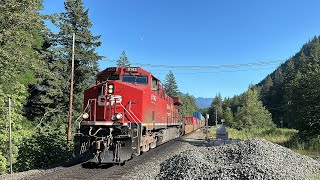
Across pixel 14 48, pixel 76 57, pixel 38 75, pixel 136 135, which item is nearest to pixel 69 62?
pixel 76 57

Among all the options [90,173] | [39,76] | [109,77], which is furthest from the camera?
[39,76]

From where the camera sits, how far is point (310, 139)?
69.1 feet

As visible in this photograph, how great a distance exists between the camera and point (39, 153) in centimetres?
1566

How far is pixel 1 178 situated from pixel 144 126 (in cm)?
562

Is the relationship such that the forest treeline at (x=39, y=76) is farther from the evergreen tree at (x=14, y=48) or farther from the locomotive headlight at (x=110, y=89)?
the locomotive headlight at (x=110, y=89)

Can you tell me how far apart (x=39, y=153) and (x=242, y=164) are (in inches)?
425

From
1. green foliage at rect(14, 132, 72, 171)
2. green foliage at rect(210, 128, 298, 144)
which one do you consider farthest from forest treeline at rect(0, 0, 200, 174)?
green foliage at rect(210, 128, 298, 144)

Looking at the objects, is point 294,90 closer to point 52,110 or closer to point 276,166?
point 276,166

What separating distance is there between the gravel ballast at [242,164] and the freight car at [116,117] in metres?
1.87

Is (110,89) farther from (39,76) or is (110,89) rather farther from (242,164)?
(39,76)

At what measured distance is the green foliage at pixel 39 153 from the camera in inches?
607

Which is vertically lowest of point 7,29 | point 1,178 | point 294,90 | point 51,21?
point 1,178

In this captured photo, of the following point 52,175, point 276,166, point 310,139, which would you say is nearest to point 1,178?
point 52,175

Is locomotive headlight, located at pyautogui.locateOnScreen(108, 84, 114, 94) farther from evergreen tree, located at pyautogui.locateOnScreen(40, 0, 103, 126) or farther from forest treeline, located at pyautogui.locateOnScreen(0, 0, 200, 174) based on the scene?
evergreen tree, located at pyautogui.locateOnScreen(40, 0, 103, 126)
